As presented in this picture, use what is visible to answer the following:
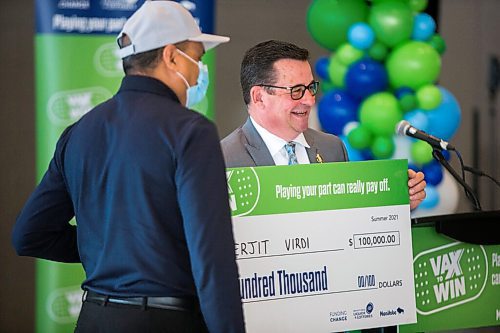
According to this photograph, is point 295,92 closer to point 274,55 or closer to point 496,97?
point 274,55

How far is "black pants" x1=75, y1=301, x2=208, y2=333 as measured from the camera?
1957mm

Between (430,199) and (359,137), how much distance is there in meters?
0.54

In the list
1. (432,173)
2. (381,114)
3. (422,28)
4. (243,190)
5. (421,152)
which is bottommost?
(432,173)

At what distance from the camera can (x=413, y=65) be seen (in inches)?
167

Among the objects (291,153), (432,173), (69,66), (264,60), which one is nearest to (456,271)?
(291,153)

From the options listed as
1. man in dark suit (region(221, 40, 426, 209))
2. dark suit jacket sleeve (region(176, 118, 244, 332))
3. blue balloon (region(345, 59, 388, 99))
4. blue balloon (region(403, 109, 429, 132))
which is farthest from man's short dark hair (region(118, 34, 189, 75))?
blue balloon (region(403, 109, 429, 132))

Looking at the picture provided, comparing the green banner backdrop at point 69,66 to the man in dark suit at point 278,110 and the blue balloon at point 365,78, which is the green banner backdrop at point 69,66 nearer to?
the blue balloon at point 365,78

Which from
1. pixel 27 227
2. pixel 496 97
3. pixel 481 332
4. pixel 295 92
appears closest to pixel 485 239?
pixel 295 92

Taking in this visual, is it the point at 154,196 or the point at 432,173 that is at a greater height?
the point at 154,196

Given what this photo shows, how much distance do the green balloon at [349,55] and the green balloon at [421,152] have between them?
21.9 inches

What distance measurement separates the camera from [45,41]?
4148 mm

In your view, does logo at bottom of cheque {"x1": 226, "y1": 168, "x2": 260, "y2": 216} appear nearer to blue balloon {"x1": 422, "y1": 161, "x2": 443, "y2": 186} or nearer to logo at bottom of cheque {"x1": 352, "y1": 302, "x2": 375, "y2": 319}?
logo at bottom of cheque {"x1": 352, "y1": 302, "x2": 375, "y2": 319}

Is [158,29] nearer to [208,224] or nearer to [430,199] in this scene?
[208,224]

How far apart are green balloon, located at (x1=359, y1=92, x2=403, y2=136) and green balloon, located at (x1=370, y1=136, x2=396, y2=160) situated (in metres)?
0.03
